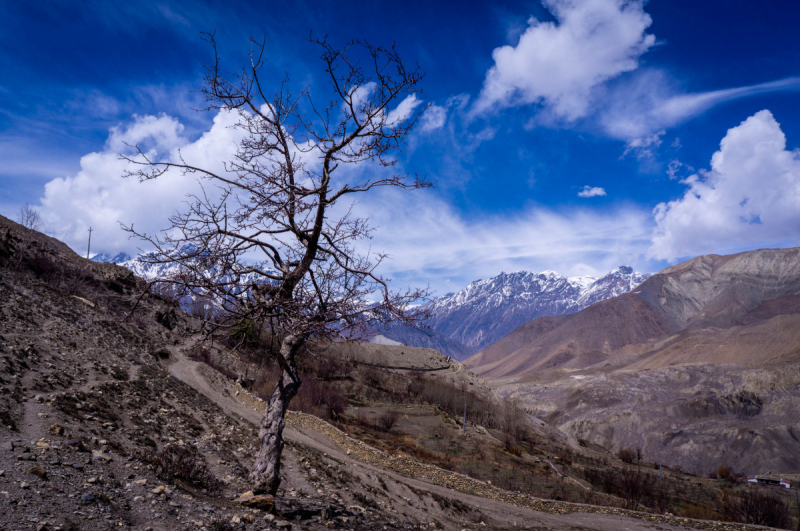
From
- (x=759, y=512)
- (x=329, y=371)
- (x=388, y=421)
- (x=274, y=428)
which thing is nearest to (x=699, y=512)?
(x=759, y=512)

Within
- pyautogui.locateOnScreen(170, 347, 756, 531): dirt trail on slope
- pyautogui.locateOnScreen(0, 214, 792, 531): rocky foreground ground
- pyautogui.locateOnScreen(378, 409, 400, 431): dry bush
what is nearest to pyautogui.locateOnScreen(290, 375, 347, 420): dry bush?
pyautogui.locateOnScreen(170, 347, 756, 531): dirt trail on slope

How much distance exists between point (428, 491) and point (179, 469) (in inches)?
500

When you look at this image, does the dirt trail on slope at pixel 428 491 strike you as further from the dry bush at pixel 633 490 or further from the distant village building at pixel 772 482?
the distant village building at pixel 772 482

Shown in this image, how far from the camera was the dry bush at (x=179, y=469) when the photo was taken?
6.91m

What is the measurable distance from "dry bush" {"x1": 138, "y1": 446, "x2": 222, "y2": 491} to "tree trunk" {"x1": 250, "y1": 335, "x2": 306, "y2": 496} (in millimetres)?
1298

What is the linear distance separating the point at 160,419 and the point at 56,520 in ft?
22.9

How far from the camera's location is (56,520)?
4.39 m

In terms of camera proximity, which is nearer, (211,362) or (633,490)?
(633,490)

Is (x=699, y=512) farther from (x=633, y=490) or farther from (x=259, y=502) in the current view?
(x=259, y=502)

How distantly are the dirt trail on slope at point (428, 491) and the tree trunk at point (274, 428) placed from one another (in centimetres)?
649

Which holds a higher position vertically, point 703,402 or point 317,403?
point 317,403

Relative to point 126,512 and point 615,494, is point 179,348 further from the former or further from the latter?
point 615,494

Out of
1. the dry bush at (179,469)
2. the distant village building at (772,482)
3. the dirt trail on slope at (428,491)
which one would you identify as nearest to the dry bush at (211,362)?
the dirt trail on slope at (428,491)

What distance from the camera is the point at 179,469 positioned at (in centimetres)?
724
